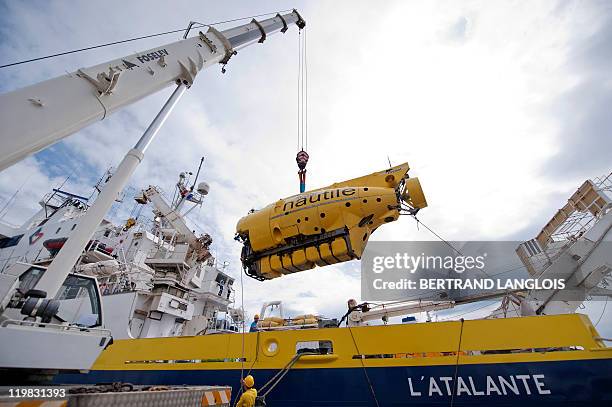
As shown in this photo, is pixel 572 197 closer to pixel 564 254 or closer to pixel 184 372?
pixel 564 254

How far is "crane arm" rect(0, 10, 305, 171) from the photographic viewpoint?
3398 millimetres

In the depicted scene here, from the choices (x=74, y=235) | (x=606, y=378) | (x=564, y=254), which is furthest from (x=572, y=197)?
(x=74, y=235)

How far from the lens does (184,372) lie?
5.89 metres

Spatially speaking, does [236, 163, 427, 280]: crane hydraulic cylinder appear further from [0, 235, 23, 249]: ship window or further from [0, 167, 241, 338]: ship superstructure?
[0, 235, 23, 249]: ship window

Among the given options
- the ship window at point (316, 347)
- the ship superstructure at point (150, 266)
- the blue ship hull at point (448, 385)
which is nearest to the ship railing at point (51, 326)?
the blue ship hull at point (448, 385)

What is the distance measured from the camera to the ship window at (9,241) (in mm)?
21233

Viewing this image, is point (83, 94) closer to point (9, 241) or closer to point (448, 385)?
point (448, 385)

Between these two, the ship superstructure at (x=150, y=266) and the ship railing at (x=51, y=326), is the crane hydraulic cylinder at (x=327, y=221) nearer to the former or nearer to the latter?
the ship railing at (x=51, y=326)

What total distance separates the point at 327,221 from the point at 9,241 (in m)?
28.4

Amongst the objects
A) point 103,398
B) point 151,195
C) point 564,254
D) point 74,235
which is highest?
point 151,195

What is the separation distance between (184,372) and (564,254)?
49.6 feet

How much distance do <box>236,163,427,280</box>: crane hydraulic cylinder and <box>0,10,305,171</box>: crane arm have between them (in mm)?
3545

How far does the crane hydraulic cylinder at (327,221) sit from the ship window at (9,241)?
25.3 metres

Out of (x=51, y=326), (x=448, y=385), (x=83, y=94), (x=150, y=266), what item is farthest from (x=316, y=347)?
(x=150, y=266)
